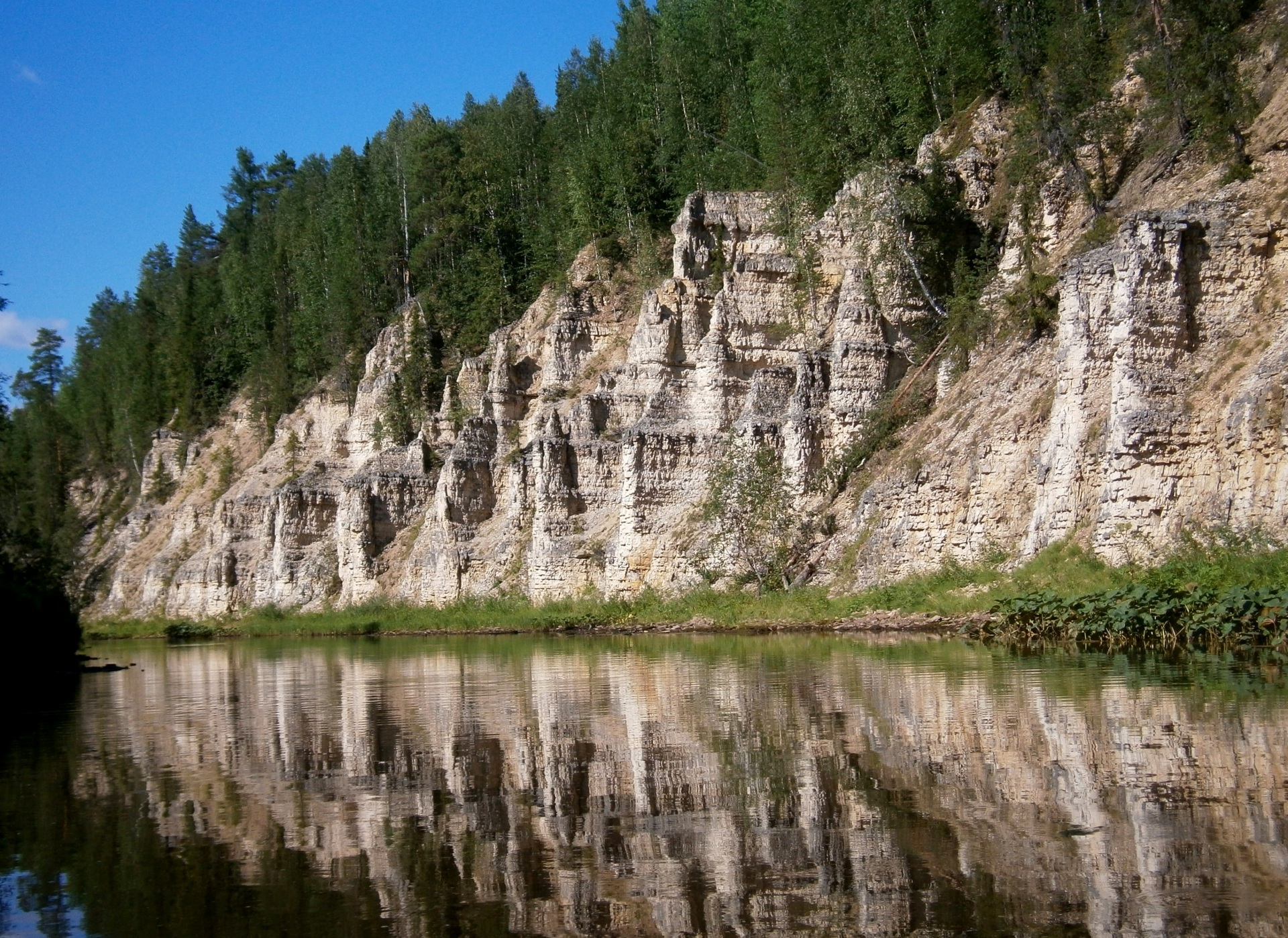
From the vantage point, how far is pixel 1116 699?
15.3 m

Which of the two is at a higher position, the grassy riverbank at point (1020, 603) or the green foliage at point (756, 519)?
the green foliage at point (756, 519)

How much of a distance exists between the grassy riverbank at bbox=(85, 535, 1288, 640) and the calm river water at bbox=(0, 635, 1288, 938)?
3.32 m

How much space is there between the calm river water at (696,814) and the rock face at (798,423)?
1224 cm

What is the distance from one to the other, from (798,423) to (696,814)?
35843mm

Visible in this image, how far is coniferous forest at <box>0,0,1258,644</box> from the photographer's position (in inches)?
1640

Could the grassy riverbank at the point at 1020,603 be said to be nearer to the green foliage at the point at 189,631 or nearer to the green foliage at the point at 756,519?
the green foliage at the point at 756,519

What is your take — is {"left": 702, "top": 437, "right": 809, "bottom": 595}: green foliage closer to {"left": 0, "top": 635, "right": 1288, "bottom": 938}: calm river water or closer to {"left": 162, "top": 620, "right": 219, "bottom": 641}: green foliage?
{"left": 0, "top": 635, "right": 1288, "bottom": 938}: calm river water

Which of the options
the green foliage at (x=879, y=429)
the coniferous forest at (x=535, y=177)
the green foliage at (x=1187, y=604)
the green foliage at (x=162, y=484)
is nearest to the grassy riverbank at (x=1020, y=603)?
the green foliage at (x=1187, y=604)

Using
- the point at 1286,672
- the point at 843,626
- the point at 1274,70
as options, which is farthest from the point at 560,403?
the point at 1286,672

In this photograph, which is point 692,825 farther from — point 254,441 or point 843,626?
point 254,441

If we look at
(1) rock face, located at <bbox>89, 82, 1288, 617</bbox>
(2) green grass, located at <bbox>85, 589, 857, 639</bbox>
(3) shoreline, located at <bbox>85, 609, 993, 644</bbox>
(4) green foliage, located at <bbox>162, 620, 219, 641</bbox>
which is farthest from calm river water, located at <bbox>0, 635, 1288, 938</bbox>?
(4) green foliage, located at <bbox>162, 620, 219, 641</bbox>

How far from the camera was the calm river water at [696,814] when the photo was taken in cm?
745

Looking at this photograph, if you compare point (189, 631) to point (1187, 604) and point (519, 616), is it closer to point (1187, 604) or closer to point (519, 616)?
point (519, 616)

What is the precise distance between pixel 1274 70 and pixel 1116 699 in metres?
26.9
